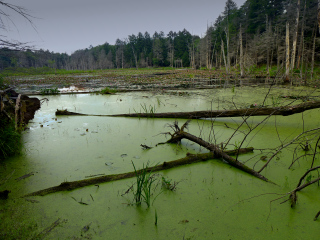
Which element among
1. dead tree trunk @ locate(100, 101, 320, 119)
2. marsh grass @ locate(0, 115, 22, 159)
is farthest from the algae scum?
dead tree trunk @ locate(100, 101, 320, 119)

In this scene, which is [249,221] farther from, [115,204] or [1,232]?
[1,232]

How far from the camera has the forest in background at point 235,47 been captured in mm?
10892

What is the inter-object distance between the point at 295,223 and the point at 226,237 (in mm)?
498

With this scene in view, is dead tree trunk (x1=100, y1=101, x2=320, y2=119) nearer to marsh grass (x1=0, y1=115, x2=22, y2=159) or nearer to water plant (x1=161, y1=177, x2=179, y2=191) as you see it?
water plant (x1=161, y1=177, x2=179, y2=191)

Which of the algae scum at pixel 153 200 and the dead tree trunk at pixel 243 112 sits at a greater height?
the dead tree trunk at pixel 243 112

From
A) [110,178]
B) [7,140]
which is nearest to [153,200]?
[110,178]

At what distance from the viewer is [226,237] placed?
1.21 metres

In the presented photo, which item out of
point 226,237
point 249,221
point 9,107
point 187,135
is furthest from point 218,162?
point 9,107

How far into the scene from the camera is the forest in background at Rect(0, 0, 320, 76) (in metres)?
10.9

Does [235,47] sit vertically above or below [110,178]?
above

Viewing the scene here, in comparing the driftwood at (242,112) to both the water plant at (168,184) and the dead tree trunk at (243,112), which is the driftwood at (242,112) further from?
the water plant at (168,184)

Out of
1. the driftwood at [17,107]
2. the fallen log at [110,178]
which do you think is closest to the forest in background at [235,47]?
the driftwood at [17,107]

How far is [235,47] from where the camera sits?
27.9m

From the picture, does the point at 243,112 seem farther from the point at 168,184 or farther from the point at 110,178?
the point at 110,178
